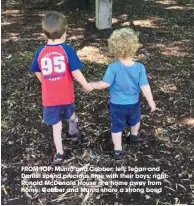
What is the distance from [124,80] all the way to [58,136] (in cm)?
88

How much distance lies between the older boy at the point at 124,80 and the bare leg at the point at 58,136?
52cm

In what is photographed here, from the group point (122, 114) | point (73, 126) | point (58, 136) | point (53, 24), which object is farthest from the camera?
point (73, 126)

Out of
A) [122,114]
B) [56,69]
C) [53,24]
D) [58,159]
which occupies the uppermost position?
[53,24]

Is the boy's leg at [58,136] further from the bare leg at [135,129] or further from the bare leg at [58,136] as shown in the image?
the bare leg at [135,129]

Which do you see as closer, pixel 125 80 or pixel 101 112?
pixel 125 80

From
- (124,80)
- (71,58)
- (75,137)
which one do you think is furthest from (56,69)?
(75,137)

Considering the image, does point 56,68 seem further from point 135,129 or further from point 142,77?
point 135,129

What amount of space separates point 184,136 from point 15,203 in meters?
1.93

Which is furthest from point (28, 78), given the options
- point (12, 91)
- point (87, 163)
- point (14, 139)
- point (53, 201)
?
point (53, 201)

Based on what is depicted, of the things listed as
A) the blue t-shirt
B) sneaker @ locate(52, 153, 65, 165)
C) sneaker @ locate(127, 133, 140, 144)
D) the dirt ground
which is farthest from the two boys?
the dirt ground

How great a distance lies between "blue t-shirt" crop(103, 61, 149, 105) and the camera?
146 inches

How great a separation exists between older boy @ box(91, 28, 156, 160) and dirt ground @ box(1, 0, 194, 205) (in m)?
0.52

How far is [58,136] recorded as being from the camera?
4.08 metres

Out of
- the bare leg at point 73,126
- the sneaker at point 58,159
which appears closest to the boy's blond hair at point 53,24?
the bare leg at point 73,126
